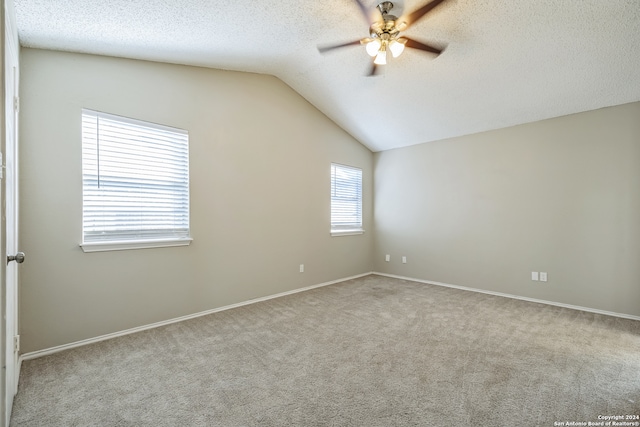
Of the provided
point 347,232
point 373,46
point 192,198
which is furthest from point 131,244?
point 347,232

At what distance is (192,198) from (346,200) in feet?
9.13

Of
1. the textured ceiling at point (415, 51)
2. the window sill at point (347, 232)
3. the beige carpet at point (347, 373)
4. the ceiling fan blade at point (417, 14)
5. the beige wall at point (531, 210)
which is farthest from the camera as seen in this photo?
the window sill at point (347, 232)

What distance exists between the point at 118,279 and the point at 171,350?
905 millimetres

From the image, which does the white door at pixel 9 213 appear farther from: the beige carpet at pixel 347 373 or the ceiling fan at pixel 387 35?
the ceiling fan at pixel 387 35

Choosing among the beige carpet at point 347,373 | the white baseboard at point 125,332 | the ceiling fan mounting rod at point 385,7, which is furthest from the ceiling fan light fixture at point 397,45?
the white baseboard at point 125,332

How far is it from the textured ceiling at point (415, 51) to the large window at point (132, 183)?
73 cm

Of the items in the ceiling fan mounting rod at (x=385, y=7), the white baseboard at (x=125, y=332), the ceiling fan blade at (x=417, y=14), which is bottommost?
the white baseboard at (x=125, y=332)

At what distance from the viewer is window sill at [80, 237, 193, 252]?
268 cm

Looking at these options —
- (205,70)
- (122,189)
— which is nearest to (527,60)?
(205,70)

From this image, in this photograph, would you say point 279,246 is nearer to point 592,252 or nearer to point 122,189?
point 122,189

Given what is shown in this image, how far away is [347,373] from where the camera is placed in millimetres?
2166

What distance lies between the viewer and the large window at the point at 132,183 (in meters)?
2.72

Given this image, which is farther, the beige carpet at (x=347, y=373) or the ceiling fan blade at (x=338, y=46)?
the ceiling fan blade at (x=338, y=46)

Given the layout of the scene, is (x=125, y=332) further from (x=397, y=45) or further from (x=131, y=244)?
(x=397, y=45)
